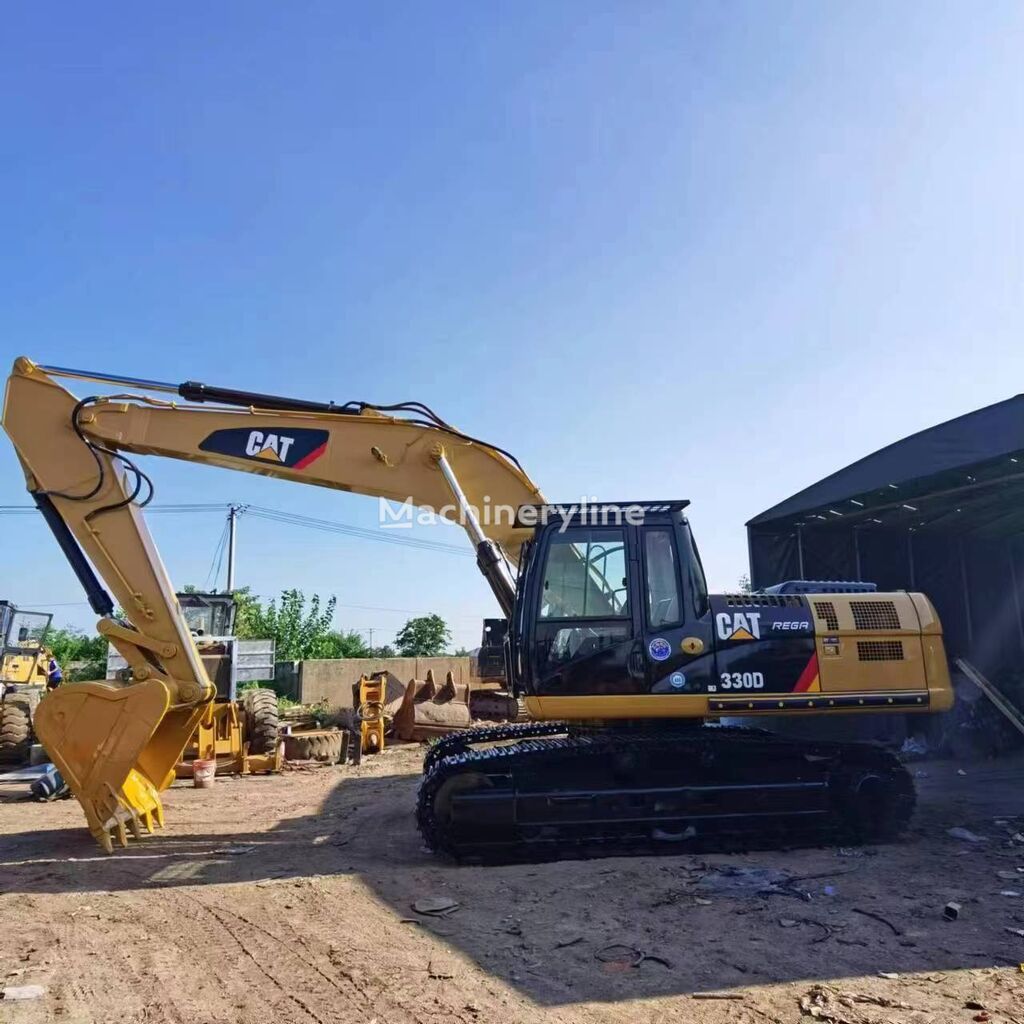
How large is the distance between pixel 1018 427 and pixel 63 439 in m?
10.3

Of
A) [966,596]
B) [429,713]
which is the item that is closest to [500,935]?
[429,713]

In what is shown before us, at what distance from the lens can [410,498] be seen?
7414mm

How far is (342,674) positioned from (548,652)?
19.6m

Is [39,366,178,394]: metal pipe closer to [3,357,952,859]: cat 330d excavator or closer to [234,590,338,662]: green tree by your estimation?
[3,357,952,859]: cat 330d excavator

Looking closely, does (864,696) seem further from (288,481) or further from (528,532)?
(288,481)

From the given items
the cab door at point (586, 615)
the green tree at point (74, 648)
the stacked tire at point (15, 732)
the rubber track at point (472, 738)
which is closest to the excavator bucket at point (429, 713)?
the stacked tire at point (15, 732)

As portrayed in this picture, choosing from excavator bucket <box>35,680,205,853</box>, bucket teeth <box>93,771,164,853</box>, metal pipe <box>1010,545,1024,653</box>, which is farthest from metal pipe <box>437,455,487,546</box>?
metal pipe <box>1010,545,1024,653</box>

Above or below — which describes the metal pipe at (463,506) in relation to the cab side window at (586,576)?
above

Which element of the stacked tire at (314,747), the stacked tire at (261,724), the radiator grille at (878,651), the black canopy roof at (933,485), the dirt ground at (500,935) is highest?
the black canopy roof at (933,485)

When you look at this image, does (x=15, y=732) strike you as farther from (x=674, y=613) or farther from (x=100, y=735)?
(x=674, y=613)

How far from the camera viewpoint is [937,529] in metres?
13.4

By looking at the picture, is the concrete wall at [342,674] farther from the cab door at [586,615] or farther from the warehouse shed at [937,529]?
the cab door at [586,615]

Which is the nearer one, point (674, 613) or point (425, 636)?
point (674, 613)

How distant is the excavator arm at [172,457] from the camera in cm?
706
